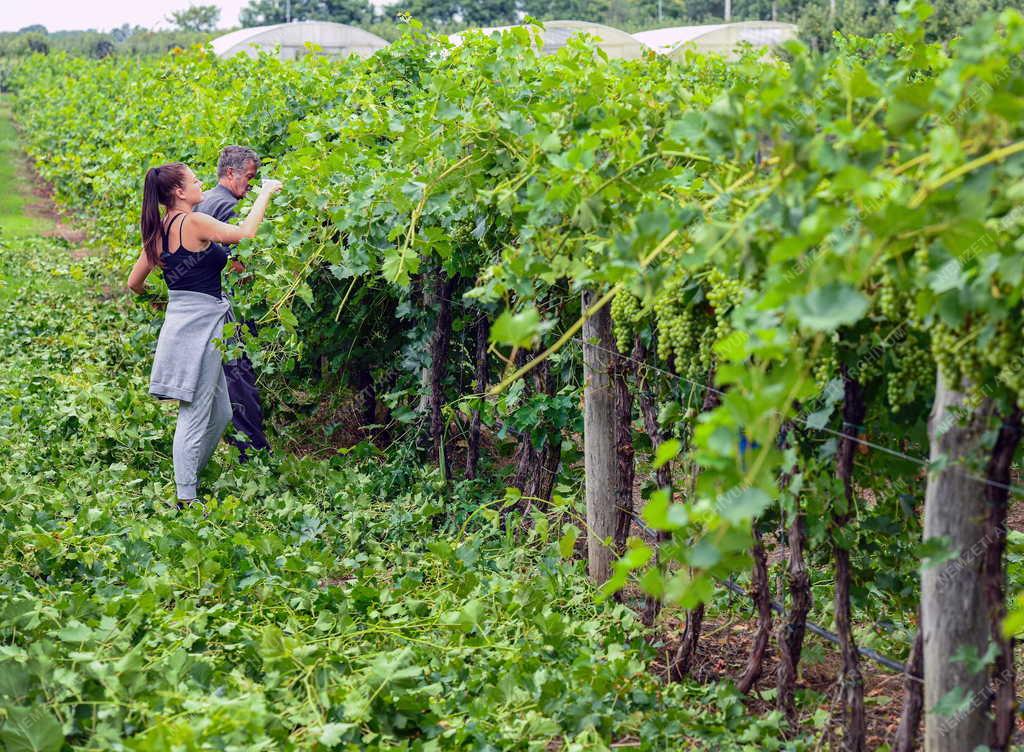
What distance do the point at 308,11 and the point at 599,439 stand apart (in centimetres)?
6775

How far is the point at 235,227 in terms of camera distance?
530 centimetres

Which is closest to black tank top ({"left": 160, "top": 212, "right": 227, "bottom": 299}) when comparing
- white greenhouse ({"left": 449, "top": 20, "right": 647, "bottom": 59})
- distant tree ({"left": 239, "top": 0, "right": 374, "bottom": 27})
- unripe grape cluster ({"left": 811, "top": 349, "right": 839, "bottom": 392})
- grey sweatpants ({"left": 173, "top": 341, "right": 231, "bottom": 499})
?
grey sweatpants ({"left": 173, "top": 341, "right": 231, "bottom": 499})

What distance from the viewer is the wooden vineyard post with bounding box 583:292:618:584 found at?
4.21m

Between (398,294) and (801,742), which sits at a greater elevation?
(398,294)

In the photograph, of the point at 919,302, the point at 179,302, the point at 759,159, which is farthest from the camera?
the point at 179,302

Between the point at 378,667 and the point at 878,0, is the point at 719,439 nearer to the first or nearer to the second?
the point at 378,667

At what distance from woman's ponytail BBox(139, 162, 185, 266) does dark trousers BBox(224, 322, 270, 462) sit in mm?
1051

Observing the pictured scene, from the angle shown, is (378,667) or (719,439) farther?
(378,667)

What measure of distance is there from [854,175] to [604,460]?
8.21ft

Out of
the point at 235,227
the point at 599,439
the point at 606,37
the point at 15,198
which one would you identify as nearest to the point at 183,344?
the point at 235,227

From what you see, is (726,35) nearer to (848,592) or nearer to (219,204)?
(219,204)

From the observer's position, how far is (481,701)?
3.27 metres

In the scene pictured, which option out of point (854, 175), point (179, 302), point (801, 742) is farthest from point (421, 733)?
point (179, 302)

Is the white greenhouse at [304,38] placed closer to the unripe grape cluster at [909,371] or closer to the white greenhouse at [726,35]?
the white greenhouse at [726,35]
